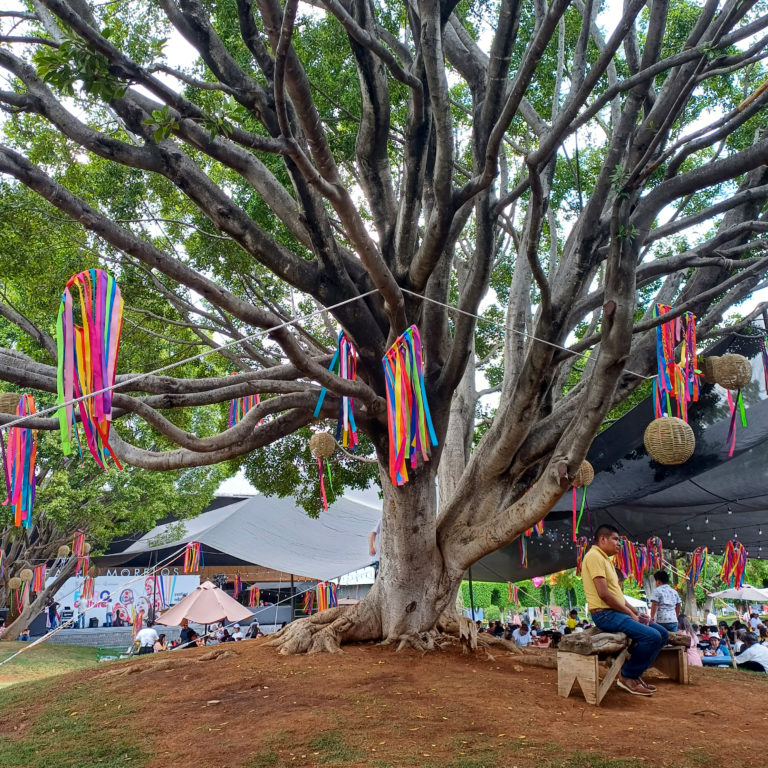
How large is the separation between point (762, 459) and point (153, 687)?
22.9ft

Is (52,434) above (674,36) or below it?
below

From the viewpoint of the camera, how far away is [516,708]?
4.25 meters

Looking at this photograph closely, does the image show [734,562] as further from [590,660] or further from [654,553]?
[590,660]

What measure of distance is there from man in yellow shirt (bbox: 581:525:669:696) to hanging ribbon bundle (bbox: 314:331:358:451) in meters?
2.19

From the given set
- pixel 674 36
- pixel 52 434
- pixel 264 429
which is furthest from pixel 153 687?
pixel 52 434

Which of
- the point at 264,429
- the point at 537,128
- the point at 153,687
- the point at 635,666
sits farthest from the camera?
the point at 537,128

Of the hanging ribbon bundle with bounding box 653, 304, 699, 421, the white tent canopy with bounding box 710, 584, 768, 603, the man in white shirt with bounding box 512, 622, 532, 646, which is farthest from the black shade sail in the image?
the white tent canopy with bounding box 710, 584, 768, 603

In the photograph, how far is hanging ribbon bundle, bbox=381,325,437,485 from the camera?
4.96m

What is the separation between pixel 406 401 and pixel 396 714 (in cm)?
219

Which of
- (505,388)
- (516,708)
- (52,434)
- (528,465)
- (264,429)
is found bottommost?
(516,708)

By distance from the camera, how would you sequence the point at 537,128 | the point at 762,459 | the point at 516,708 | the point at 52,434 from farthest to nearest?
the point at 52,434 < the point at 762,459 < the point at 537,128 < the point at 516,708

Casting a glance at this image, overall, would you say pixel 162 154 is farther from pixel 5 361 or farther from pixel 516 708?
pixel 516 708

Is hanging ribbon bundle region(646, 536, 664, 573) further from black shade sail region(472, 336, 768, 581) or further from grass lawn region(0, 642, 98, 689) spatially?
grass lawn region(0, 642, 98, 689)

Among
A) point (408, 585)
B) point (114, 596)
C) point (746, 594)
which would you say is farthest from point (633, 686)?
point (114, 596)
